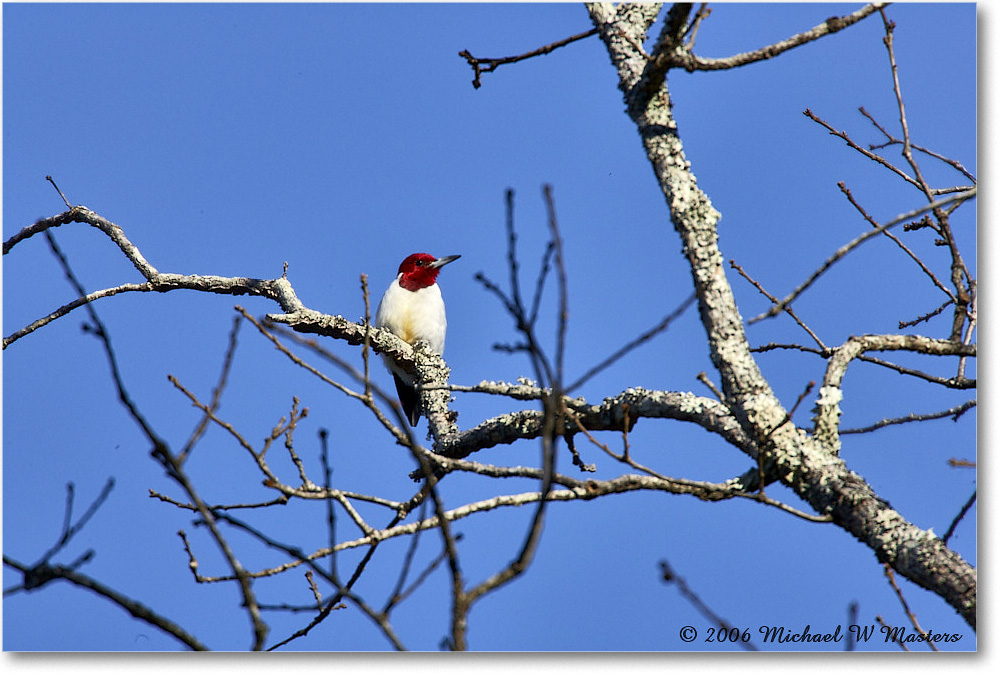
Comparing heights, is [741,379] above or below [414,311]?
below

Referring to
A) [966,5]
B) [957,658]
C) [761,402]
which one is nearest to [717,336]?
[761,402]

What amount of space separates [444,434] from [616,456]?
133 centimetres

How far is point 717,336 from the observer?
1.84m

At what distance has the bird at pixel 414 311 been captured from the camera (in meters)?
3.93

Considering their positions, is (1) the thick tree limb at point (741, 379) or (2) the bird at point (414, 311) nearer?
(1) the thick tree limb at point (741, 379)

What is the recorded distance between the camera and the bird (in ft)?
12.9

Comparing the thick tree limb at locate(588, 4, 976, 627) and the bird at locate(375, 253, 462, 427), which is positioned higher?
the bird at locate(375, 253, 462, 427)

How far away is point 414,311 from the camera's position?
3.96 metres

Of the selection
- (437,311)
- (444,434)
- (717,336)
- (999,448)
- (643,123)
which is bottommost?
(999,448)

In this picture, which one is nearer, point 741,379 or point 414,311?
point 741,379

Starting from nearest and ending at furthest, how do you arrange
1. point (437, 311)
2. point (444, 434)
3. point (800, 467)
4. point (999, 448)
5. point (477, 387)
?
→ point (800, 467) → point (999, 448) → point (477, 387) → point (444, 434) → point (437, 311)

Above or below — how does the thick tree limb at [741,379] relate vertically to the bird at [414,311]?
below

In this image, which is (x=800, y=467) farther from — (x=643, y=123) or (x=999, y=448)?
(x=643, y=123)

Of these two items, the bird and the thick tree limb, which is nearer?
the thick tree limb
